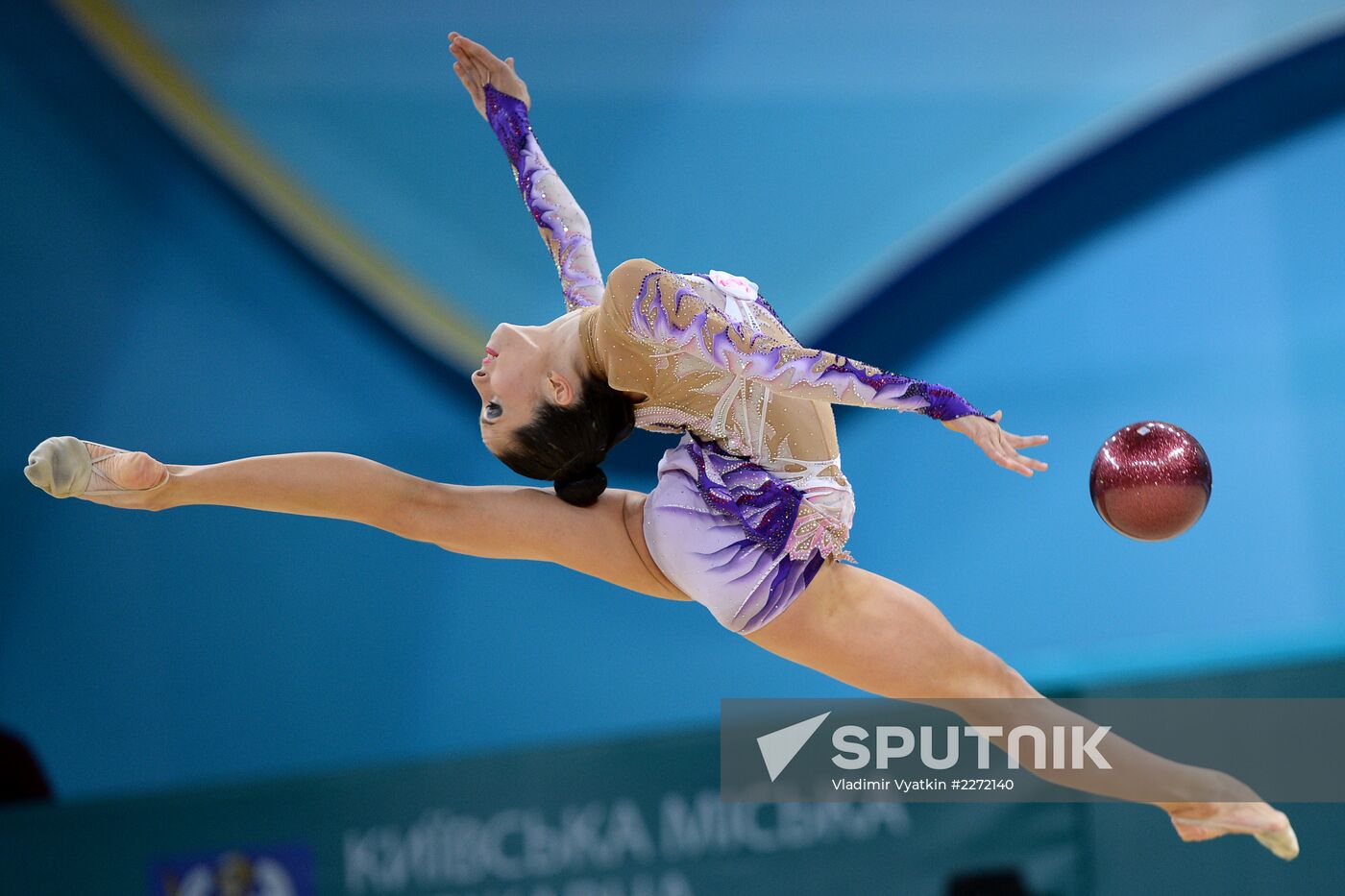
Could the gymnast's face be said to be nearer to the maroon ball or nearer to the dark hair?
the dark hair

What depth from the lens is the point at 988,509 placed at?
5.12 meters

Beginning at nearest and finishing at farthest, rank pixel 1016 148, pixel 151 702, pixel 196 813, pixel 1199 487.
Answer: pixel 1199 487 → pixel 196 813 → pixel 151 702 → pixel 1016 148

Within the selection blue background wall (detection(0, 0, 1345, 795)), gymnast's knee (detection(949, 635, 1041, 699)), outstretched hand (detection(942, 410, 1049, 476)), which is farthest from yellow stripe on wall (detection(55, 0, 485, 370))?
outstretched hand (detection(942, 410, 1049, 476))

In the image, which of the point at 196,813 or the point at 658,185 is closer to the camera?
the point at 196,813

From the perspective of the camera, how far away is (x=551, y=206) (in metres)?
3.36

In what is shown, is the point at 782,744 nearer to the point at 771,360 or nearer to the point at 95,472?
the point at 771,360

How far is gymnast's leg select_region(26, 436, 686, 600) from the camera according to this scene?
2830 millimetres

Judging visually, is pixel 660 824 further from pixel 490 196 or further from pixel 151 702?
pixel 490 196

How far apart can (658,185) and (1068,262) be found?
1.48m

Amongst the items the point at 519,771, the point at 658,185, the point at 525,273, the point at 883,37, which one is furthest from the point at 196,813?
the point at 883,37

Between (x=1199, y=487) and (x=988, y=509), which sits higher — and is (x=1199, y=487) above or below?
below

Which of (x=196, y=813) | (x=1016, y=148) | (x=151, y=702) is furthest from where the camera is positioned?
(x=1016, y=148)

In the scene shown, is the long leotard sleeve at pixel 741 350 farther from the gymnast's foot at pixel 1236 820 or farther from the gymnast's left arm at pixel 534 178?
the gymnast's foot at pixel 1236 820

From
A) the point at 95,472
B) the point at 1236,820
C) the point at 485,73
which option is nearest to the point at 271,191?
the point at 485,73
